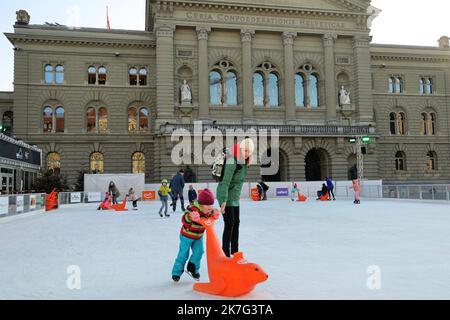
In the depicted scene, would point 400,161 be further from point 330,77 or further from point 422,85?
point 330,77

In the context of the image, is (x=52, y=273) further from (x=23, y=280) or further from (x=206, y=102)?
(x=206, y=102)

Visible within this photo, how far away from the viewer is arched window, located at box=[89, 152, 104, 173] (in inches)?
1773

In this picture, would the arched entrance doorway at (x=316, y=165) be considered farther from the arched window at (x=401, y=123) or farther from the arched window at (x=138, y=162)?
the arched window at (x=138, y=162)

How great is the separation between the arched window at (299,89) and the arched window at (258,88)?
409 cm

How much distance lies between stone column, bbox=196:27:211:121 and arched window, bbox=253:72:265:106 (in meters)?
5.87

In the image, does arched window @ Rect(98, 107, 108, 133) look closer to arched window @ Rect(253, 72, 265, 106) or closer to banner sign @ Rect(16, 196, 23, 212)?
arched window @ Rect(253, 72, 265, 106)

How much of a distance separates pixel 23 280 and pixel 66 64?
1693 inches

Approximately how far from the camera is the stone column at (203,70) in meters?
44.3

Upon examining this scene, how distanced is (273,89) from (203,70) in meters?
8.67

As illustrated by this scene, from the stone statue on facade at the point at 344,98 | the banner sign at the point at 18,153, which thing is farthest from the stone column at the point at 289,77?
the banner sign at the point at 18,153

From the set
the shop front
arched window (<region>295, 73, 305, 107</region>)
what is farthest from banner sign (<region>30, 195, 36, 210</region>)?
arched window (<region>295, 73, 305, 107</region>)

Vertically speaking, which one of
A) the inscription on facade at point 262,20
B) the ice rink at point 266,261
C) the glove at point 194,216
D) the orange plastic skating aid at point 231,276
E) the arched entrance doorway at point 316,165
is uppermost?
the inscription on facade at point 262,20

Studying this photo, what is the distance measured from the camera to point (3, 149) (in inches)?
1074
